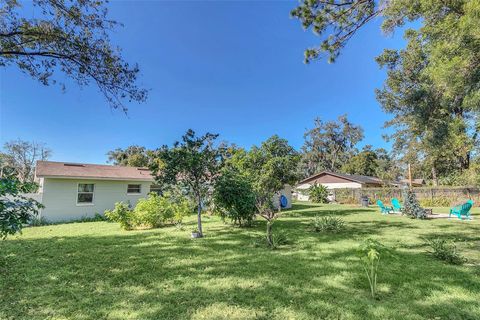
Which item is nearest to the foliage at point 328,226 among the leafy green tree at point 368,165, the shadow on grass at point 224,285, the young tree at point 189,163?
the shadow on grass at point 224,285

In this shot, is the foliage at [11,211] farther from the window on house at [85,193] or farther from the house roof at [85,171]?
the window on house at [85,193]

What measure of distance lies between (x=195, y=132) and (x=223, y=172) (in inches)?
77.9

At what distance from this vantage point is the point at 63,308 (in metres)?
3.27

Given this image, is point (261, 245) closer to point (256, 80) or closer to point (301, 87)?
point (256, 80)

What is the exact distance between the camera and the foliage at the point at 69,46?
5.76 m

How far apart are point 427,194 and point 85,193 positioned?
2568 cm

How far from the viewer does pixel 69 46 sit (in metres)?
6.10

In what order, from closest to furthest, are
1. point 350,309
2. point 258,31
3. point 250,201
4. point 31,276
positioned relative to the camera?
point 350,309, point 31,276, point 250,201, point 258,31

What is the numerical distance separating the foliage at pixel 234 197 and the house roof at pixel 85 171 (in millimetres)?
6071

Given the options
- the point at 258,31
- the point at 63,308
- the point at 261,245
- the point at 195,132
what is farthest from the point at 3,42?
the point at 258,31

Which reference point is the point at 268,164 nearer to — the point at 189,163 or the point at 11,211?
the point at 189,163

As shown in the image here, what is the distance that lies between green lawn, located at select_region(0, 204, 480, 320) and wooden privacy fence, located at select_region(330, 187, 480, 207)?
13587mm

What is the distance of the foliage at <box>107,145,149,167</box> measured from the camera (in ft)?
105

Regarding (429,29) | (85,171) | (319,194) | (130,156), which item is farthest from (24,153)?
(429,29)
